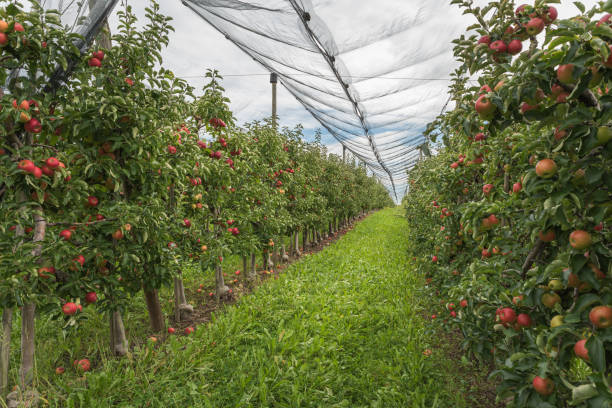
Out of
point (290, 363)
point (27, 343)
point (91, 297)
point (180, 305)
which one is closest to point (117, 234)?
point (91, 297)

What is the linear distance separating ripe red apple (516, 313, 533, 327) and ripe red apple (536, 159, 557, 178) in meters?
0.72

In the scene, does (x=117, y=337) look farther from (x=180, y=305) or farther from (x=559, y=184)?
(x=559, y=184)

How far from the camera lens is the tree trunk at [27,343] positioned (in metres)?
2.23

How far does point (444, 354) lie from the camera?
340cm

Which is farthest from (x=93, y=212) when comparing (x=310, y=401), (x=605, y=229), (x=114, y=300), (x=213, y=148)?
(x=605, y=229)

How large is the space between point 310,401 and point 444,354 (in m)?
1.68

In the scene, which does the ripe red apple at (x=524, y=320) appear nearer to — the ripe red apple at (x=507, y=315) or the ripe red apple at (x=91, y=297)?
the ripe red apple at (x=507, y=315)

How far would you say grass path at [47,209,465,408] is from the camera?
2555 millimetres

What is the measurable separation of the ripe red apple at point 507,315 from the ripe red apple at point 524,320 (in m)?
0.02

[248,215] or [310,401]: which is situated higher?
[248,215]

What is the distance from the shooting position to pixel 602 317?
991 millimetres

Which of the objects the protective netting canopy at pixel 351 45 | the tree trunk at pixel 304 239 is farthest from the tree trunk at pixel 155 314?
the tree trunk at pixel 304 239

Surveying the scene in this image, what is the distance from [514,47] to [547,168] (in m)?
0.60

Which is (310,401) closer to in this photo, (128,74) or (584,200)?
(584,200)
